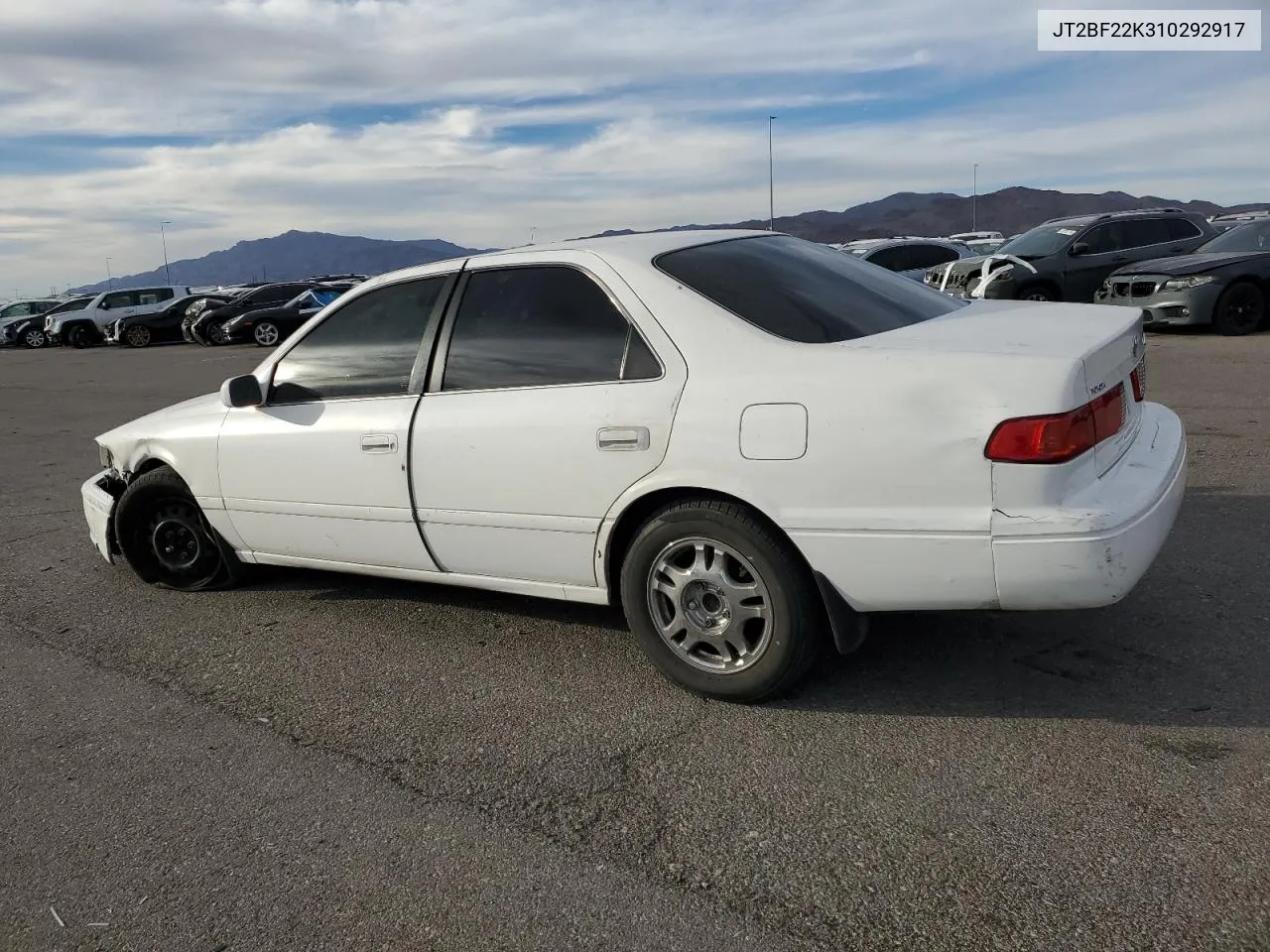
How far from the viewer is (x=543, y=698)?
3.68 metres

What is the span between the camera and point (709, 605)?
3.50 m

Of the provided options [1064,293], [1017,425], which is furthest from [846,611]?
[1064,293]

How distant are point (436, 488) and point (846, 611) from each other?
1.61 metres

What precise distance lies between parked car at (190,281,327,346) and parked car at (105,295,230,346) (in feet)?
8.09

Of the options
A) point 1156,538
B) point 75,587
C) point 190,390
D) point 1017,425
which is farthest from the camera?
point 190,390

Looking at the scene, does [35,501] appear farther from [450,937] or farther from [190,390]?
[190,390]

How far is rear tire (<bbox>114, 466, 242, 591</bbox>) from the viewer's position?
16.4 feet

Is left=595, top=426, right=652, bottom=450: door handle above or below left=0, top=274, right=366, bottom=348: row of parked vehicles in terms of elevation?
below

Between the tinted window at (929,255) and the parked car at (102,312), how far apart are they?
22.5 metres

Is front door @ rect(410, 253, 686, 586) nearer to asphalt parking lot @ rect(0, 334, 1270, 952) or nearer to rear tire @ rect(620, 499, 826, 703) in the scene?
rear tire @ rect(620, 499, 826, 703)

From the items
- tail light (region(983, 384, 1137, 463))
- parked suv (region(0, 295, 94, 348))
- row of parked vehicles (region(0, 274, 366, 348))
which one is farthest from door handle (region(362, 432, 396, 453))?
parked suv (region(0, 295, 94, 348))

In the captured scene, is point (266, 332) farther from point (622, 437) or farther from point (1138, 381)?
point (1138, 381)

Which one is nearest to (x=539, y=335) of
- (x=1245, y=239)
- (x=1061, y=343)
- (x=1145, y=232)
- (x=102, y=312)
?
(x=1061, y=343)

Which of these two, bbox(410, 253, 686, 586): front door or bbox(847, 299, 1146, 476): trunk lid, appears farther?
bbox(410, 253, 686, 586): front door
